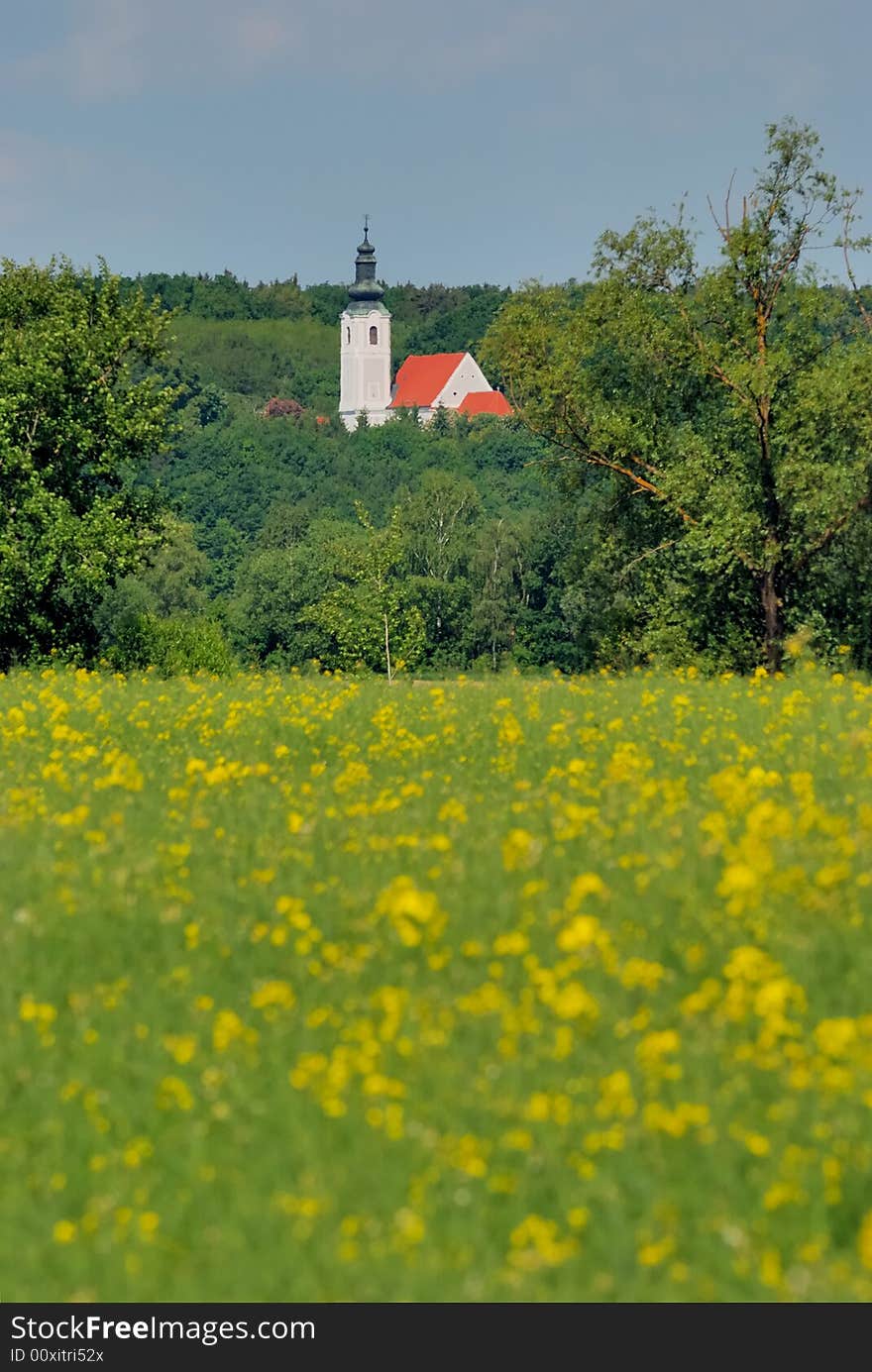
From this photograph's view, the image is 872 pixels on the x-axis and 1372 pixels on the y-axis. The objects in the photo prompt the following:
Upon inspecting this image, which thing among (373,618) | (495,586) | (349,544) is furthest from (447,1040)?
(495,586)

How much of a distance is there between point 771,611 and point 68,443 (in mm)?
16159

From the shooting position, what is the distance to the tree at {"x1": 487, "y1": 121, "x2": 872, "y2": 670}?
32.0 m

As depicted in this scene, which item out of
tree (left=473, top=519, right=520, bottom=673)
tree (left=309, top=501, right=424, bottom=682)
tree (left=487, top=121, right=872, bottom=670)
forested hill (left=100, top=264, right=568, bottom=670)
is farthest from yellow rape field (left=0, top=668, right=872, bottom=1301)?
tree (left=473, top=519, right=520, bottom=673)

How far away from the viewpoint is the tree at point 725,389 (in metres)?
32.0

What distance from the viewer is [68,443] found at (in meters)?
34.1

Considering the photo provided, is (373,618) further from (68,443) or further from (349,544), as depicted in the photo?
(68,443)

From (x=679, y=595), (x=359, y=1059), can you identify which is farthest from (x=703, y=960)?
(x=679, y=595)

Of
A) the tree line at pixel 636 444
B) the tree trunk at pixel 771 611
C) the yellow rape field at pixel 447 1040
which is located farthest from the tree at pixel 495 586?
the yellow rape field at pixel 447 1040

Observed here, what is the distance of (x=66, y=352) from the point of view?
34000mm

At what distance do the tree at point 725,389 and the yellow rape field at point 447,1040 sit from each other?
2202 cm

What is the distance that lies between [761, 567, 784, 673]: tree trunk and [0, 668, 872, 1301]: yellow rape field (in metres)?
22.0

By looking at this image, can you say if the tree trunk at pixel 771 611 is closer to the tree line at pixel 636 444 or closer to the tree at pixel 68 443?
the tree line at pixel 636 444

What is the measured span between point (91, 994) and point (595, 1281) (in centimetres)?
342
